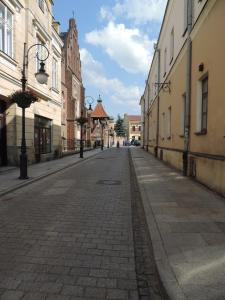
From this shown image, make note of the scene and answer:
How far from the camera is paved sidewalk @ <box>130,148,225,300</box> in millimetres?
3608

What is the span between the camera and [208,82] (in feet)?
34.0

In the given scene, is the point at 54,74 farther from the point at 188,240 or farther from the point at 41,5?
the point at 188,240

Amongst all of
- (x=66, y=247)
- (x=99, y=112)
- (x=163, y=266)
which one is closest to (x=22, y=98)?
(x=66, y=247)

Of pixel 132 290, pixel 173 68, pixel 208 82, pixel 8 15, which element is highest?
pixel 8 15

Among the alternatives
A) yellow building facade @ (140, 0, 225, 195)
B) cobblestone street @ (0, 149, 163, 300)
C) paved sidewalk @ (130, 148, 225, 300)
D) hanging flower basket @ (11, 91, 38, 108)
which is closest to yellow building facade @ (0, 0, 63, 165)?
hanging flower basket @ (11, 91, 38, 108)

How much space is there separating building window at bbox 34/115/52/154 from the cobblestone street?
1117 centimetres

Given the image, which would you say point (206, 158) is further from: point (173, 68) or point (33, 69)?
point (33, 69)

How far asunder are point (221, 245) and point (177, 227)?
1.06m

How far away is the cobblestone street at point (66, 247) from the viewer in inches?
148

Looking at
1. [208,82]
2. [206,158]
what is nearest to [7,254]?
[206,158]

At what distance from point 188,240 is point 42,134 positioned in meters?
17.6

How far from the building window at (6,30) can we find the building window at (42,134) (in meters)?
5.10

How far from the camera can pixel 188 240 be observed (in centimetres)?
510

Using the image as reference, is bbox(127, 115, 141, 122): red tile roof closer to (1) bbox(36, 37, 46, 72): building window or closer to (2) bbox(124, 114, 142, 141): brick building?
(2) bbox(124, 114, 142, 141): brick building
